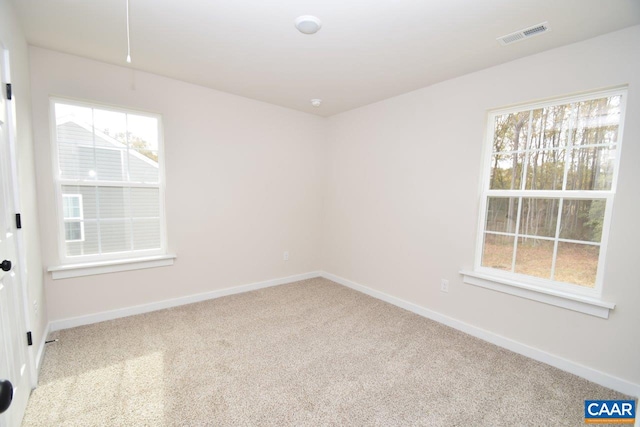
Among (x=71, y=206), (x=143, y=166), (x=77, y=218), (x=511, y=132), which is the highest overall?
(x=511, y=132)

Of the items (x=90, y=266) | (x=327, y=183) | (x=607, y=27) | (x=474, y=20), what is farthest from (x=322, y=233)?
(x=607, y=27)

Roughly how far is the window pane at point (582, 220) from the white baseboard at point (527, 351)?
0.97 metres

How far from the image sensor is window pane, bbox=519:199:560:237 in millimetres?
2316

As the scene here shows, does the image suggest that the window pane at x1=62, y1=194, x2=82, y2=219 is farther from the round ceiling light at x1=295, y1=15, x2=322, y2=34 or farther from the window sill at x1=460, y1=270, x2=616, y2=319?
the window sill at x1=460, y1=270, x2=616, y2=319

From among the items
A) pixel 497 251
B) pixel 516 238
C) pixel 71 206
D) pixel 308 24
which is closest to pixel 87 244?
pixel 71 206

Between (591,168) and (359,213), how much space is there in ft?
7.65

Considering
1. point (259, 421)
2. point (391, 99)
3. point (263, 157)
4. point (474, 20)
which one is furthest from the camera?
point (263, 157)

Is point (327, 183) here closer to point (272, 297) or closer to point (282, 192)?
point (282, 192)

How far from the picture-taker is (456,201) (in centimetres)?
282

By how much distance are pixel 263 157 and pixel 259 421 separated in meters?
2.93

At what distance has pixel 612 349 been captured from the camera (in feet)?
6.54

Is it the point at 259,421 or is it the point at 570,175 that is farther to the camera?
the point at 570,175

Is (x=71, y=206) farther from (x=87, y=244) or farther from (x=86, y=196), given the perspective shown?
(x=87, y=244)

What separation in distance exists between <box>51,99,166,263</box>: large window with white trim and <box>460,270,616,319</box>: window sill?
3.31 metres
